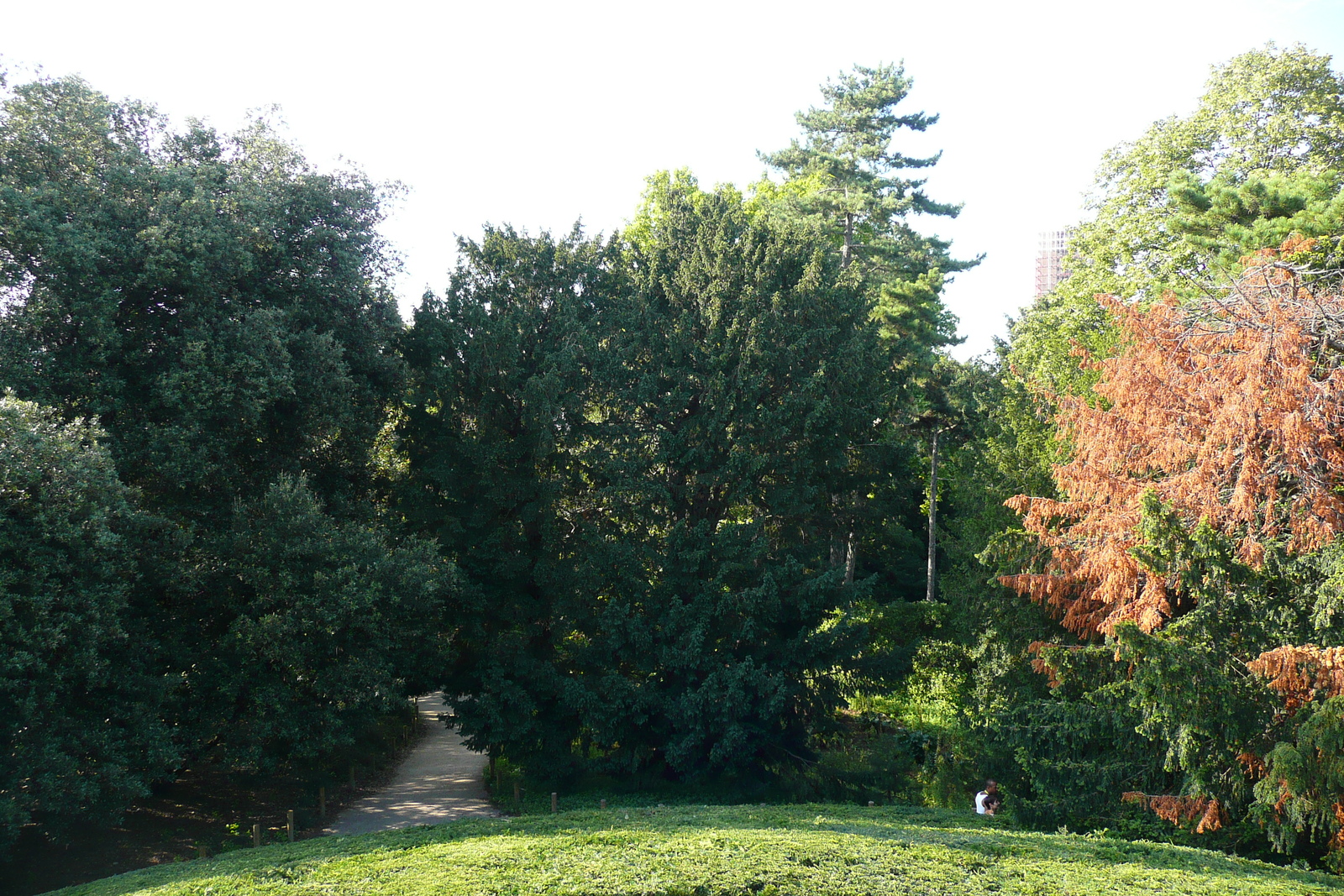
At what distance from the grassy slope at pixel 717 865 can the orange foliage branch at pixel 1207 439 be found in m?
4.01

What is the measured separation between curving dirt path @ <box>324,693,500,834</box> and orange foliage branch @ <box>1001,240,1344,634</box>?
11.7 metres

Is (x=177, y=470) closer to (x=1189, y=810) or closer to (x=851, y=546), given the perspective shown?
(x=1189, y=810)

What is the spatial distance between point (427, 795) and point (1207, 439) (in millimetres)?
16049

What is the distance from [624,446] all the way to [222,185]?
9.32 meters

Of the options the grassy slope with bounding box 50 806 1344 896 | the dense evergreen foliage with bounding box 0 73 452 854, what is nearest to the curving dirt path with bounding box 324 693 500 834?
the dense evergreen foliage with bounding box 0 73 452 854

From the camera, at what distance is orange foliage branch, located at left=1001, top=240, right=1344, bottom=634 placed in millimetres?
10789

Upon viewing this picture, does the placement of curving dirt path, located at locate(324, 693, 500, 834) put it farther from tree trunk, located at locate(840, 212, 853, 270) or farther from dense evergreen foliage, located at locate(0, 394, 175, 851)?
tree trunk, located at locate(840, 212, 853, 270)

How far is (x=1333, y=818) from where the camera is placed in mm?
9453

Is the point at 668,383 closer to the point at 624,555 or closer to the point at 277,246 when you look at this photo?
the point at 624,555

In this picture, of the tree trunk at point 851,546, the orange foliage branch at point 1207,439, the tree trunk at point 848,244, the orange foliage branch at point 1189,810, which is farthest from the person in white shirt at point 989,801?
the tree trunk at point 848,244

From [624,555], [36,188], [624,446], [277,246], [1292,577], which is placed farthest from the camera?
[624,446]

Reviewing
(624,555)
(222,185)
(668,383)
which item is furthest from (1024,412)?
(222,185)

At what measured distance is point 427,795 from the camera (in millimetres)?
18609

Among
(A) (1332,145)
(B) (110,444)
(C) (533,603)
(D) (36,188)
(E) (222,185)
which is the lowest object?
(C) (533,603)
